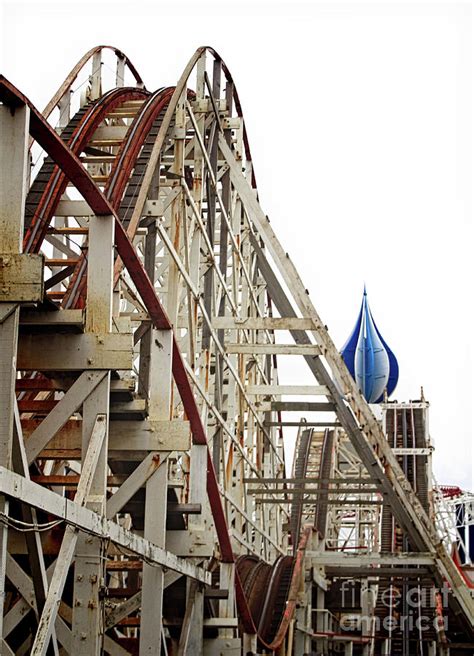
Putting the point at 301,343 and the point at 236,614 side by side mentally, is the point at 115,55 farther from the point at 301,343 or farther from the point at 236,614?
the point at 236,614

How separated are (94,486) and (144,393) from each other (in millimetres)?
4743

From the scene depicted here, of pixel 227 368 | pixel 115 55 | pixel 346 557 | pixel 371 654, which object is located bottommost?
pixel 371 654

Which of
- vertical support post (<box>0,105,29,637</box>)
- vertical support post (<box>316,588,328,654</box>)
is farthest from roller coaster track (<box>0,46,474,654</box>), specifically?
vertical support post (<box>316,588,328,654</box>)

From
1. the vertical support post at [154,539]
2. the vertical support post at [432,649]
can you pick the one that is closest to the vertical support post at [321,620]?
the vertical support post at [432,649]

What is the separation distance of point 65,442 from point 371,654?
13.5m

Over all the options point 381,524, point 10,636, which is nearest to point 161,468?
point 10,636

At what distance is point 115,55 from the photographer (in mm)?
17125

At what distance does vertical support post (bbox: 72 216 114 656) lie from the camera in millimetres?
8477

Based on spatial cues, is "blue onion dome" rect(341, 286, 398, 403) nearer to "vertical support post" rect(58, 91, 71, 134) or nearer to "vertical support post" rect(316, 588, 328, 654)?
"vertical support post" rect(316, 588, 328, 654)

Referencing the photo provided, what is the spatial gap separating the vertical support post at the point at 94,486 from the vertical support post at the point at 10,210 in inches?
61.2

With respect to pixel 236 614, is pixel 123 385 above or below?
above

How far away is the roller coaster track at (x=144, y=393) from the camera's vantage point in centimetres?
805

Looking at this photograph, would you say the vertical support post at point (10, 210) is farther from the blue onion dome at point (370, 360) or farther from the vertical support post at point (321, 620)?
the blue onion dome at point (370, 360)

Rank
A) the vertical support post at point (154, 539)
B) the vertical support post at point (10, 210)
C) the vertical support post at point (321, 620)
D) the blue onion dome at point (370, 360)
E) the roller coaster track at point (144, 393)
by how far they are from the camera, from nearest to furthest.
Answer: the vertical support post at point (10, 210)
the roller coaster track at point (144, 393)
the vertical support post at point (154, 539)
the vertical support post at point (321, 620)
the blue onion dome at point (370, 360)
